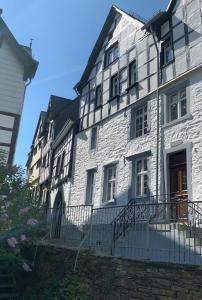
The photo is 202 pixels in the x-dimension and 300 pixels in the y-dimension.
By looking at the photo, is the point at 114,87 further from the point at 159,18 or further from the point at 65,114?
the point at 65,114

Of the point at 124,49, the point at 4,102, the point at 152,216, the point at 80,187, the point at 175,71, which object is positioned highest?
the point at 124,49

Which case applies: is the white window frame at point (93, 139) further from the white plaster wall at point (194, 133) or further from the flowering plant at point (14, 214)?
the flowering plant at point (14, 214)

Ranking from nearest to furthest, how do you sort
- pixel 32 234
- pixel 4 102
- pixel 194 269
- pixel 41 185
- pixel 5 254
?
pixel 194 269, pixel 5 254, pixel 32 234, pixel 4 102, pixel 41 185

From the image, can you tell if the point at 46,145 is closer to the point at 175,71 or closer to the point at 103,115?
the point at 103,115

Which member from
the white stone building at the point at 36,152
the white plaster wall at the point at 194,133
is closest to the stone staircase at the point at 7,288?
the white plaster wall at the point at 194,133

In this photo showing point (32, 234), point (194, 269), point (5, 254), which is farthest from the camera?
point (32, 234)

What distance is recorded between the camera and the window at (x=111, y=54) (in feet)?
60.6

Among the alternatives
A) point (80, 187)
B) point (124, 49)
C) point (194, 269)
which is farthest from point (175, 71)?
point (194, 269)

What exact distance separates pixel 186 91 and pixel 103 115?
5682 mm

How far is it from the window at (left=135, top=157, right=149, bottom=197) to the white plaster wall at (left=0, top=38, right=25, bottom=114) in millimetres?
5378

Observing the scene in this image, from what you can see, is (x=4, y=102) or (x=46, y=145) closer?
(x=4, y=102)

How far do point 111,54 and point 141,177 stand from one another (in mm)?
8316

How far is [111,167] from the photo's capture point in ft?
53.0

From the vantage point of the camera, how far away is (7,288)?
979cm
